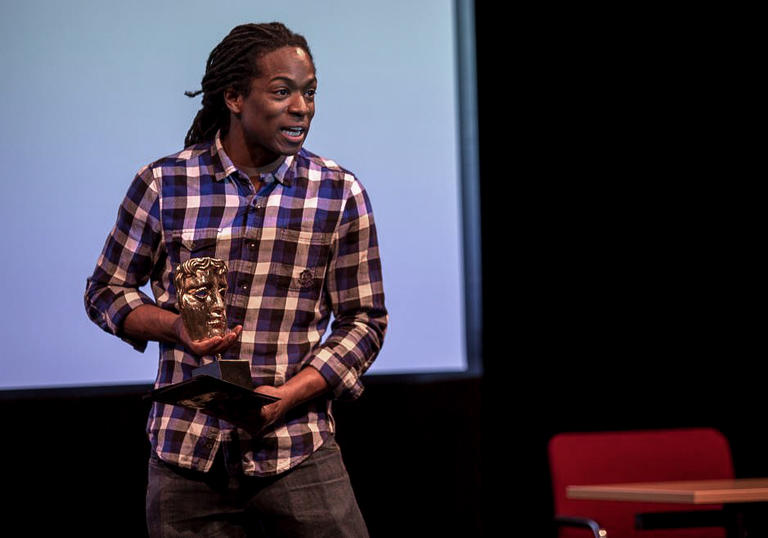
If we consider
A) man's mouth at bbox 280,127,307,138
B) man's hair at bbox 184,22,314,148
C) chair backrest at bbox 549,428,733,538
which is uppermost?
man's hair at bbox 184,22,314,148

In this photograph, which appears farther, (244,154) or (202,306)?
(244,154)

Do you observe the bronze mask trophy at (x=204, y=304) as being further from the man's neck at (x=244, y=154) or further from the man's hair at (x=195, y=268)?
the man's neck at (x=244, y=154)

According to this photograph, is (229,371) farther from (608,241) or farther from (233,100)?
(608,241)

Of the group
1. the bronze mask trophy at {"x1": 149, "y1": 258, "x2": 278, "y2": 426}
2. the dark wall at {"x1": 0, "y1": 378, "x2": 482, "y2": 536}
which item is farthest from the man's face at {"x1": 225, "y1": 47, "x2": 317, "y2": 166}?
the dark wall at {"x1": 0, "y1": 378, "x2": 482, "y2": 536}

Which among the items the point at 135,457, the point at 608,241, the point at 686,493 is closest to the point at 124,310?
the point at 135,457

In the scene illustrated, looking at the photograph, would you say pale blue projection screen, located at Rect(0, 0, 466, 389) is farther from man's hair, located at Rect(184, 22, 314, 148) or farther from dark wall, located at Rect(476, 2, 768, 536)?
man's hair, located at Rect(184, 22, 314, 148)

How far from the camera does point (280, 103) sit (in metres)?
2.00

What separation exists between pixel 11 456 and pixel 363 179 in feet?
4.62

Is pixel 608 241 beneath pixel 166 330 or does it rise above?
above

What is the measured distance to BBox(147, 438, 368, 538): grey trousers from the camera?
1.91 m

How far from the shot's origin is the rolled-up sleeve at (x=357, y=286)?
207cm

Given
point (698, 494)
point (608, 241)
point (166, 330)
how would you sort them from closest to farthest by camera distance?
point (166, 330)
point (698, 494)
point (608, 241)

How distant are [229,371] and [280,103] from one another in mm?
594

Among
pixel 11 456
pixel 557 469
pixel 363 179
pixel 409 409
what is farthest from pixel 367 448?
pixel 11 456
